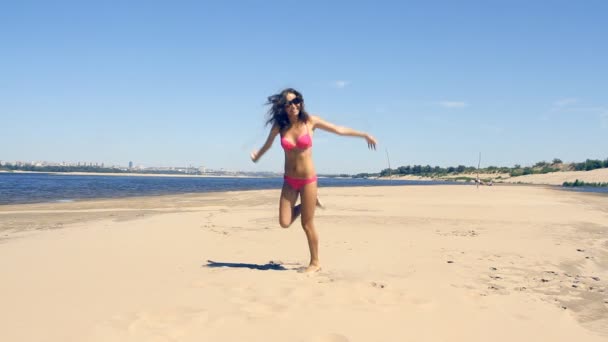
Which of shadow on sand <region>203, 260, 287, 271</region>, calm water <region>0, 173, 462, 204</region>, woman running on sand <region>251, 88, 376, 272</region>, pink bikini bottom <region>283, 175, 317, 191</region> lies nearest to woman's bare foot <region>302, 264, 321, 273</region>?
woman running on sand <region>251, 88, 376, 272</region>

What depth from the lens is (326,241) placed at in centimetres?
760

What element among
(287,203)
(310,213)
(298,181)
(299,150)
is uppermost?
(299,150)

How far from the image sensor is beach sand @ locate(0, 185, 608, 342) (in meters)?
3.31

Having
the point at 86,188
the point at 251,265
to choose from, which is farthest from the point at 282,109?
the point at 86,188

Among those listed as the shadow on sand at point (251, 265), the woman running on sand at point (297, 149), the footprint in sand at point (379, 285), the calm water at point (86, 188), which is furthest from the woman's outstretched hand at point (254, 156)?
the calm water at point (86, 188)

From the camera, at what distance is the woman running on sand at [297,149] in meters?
5.05

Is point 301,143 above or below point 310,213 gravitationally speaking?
above

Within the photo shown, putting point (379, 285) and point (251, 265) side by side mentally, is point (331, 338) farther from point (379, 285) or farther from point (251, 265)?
point (251, 265)

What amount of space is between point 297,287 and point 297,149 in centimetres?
154

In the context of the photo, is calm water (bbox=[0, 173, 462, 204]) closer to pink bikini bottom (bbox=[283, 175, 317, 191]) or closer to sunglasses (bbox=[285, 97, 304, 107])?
pink bikini bottom (bbox=[283, 175, 317, 191])

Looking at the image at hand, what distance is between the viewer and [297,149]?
5.04 metres

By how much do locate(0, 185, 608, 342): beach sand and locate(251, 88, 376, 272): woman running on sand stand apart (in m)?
0.68

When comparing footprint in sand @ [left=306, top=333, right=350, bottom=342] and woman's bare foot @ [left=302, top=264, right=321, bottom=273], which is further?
woman's bare foot @ [left=302, top=264, right=321, bottom=273]

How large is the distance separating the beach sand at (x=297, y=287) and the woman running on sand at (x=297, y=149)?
0.68 m
